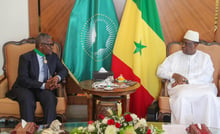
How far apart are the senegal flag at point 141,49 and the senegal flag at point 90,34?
174mm

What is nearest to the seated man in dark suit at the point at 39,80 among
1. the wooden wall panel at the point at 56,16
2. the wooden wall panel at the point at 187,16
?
the wooden wall panel at the point at 56,16

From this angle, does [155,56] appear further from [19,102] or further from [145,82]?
[19,102]

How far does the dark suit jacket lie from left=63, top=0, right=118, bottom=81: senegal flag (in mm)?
528

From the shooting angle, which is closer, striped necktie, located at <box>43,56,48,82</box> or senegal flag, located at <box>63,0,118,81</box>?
striped necktie, located at <box>43,56,48,82</box>

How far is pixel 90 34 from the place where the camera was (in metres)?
4.34

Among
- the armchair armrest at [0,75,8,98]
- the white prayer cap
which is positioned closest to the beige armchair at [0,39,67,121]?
the armchair armrest at [0,75,8,98]

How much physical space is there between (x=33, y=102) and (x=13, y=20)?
1.51 meters

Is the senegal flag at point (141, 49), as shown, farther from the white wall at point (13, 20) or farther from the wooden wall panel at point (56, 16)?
the white wall at point (13, 20)

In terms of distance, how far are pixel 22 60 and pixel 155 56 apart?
1.83 m

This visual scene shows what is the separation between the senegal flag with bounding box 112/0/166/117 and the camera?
420 centimetres

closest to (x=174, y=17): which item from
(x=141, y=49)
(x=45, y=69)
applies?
(x=141, y=49)

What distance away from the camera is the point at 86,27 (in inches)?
171

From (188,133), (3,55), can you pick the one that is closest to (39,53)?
(3,55)

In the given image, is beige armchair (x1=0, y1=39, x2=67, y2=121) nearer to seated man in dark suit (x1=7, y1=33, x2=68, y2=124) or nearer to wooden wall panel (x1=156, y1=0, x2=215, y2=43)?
seated man in dark suit (x1=7, y1=33, x2=68, y2=124)
